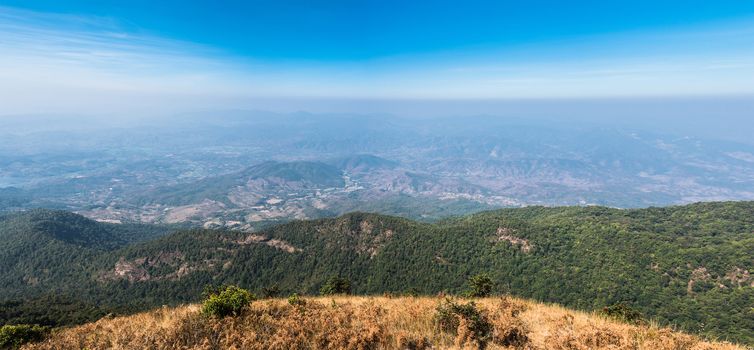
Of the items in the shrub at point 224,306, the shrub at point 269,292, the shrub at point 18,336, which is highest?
the shrub at point 224,306

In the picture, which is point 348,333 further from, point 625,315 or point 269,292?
point 269,292

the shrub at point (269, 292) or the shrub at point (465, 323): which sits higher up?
the shrub at point (465, 323)

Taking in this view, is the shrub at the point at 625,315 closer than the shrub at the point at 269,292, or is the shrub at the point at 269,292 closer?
the shrub at the point at 625,315

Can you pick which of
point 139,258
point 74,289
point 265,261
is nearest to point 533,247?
point 265,261

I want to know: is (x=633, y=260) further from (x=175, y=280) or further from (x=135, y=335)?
(x=175, y=280)

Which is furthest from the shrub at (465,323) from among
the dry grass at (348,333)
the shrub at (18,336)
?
the shrub at (18,336)

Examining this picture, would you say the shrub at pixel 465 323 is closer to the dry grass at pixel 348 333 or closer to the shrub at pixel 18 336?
the dry grass at pixel 348 333

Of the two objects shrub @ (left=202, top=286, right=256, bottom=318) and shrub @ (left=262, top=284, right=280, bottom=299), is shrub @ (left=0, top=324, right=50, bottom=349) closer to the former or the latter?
shrub @ (left=202, top=286, right=256, bottom=318)

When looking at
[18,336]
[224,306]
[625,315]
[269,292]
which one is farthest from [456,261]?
[18,336]
